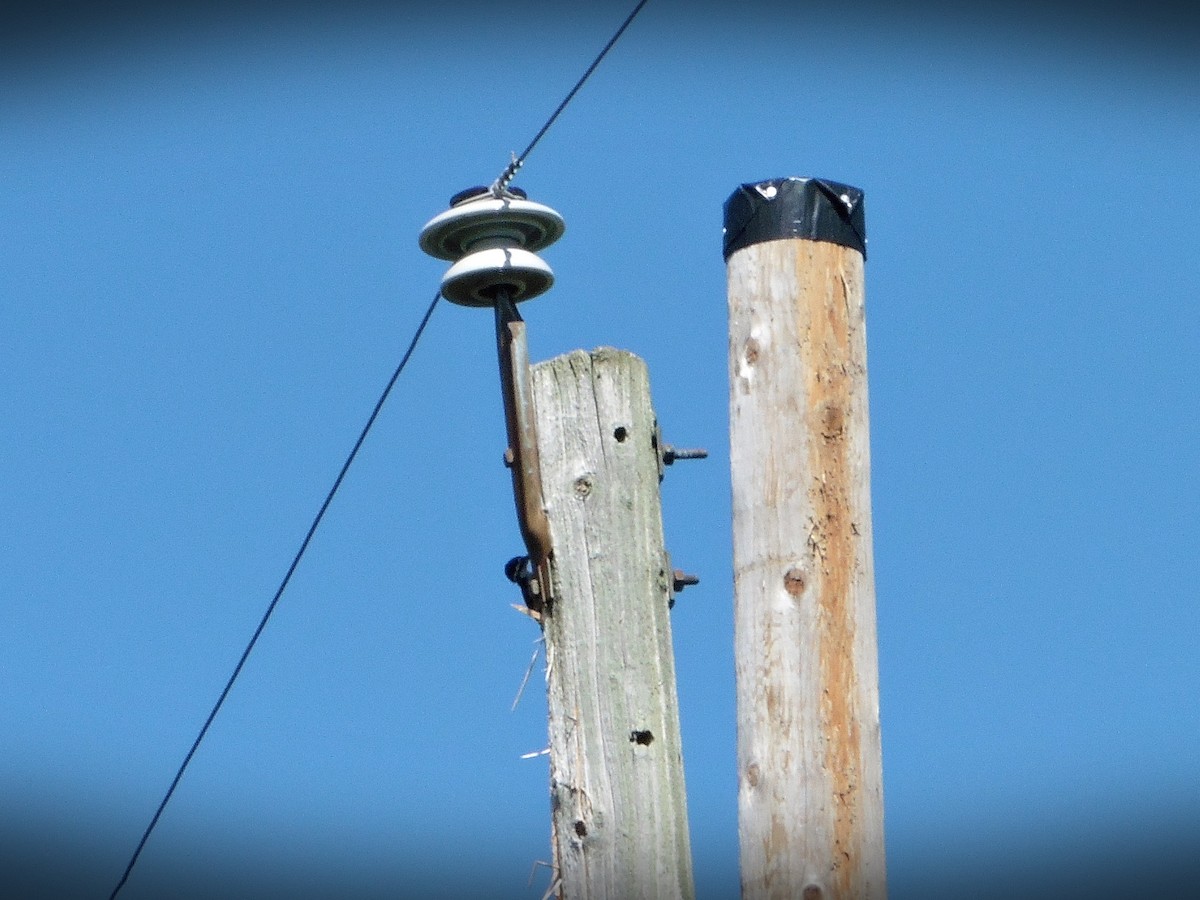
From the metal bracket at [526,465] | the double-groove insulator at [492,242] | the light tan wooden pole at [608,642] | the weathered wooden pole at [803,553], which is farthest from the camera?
the double-groove insulator at [492,242]

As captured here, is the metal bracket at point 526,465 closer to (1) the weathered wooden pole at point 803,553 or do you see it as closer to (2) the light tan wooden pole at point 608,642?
(2) the light tan wooden pole at point 608,642

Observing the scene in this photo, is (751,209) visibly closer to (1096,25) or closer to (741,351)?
(741,351)

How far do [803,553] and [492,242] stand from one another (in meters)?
1.16

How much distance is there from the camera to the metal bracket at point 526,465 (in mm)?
4395

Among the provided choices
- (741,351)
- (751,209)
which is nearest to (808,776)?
(741,351)

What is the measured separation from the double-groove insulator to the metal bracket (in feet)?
0.75

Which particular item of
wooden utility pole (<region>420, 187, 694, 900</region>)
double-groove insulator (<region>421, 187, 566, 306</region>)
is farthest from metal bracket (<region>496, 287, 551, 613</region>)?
double-groove insulator (<region>421, 187, 566, 306</region>)

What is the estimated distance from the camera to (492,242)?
470cm

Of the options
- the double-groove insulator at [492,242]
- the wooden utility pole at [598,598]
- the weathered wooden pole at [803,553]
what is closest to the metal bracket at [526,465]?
the wooden utility pole at [598,598]

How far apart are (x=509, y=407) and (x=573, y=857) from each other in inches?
41.5

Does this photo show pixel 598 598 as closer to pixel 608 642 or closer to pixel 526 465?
pixel 608 642

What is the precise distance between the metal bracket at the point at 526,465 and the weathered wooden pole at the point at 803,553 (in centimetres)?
46

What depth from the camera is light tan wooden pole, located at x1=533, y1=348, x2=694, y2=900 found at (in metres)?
4.21

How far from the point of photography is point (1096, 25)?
292 centimetres
